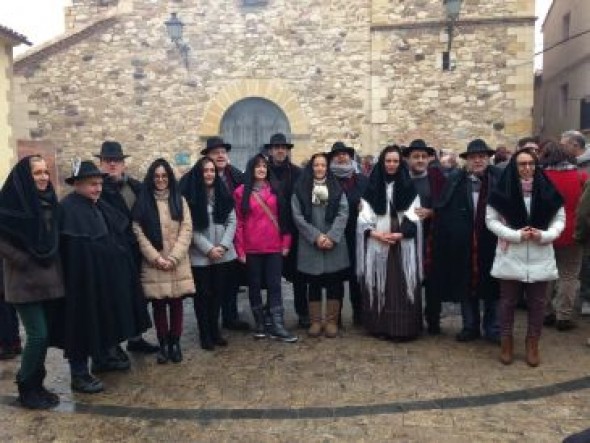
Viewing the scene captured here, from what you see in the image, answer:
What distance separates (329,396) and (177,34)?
10.7 metres

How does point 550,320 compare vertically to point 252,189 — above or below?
below

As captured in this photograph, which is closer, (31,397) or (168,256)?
(31,397)

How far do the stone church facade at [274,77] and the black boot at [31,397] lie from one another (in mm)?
9949

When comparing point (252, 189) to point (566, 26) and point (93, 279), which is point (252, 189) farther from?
point (566, 26)

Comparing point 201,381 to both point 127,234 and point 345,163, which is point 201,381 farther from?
point 345,163

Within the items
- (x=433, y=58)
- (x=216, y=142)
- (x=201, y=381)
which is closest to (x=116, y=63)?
(x=433, y=58)

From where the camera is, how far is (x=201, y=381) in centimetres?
459

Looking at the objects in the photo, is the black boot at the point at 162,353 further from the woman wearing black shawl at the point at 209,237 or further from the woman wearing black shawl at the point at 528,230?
the woman wearing black shawl at the point at 528,230

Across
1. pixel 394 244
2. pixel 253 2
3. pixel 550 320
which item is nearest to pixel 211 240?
pixel 394 244

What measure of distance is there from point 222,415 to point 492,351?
2.51 metres

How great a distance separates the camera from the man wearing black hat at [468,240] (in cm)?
525

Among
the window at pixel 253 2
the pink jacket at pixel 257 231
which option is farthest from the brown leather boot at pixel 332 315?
the window at pixel 253 2

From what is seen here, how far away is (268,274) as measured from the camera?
558cm

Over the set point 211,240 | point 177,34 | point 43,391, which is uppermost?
point 177,34
